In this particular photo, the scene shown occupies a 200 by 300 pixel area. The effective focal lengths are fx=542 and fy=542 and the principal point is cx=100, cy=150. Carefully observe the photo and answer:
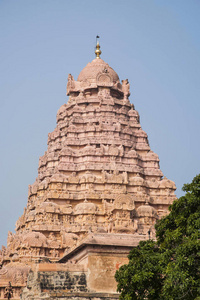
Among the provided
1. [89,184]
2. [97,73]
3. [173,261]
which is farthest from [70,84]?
[173,261]

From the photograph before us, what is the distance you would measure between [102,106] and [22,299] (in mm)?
35901

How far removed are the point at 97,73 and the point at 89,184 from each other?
1820 cm

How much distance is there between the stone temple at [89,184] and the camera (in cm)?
5688

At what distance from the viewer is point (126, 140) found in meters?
70.4

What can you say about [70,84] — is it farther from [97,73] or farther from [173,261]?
[173,261]

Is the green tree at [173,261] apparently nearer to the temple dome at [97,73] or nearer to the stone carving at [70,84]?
the temple dome at [97,73]

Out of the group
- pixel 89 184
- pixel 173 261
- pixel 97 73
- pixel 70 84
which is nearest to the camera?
pixel 173 261

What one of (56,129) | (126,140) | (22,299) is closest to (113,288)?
(22,299)

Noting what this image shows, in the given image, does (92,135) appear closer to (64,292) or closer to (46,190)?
(46,190)

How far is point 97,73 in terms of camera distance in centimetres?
7456

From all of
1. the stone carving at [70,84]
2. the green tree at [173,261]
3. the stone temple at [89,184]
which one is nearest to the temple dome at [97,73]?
the stone temple at [89,184]

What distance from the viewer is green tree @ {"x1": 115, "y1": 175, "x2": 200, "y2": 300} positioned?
89.8ft

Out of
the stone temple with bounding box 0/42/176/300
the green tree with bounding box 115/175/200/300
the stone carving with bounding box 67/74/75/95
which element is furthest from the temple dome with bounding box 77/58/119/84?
the green tree with bounding box 115/175/200/300

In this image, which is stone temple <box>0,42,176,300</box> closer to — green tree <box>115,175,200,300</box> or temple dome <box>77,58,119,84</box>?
temple dome <box>77,58,119,84</box>
